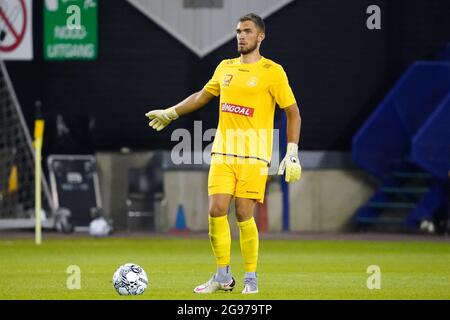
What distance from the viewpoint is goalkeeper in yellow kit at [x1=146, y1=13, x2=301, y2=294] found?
35.6 feet

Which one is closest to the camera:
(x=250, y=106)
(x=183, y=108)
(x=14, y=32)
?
(x=250, y=106)

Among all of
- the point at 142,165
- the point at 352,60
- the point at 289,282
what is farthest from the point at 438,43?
the point at 289,282

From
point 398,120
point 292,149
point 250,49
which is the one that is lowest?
point 398,120

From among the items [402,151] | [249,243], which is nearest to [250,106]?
[249,243]

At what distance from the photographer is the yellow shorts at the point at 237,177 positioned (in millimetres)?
10875

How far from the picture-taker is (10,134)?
23.7 metres

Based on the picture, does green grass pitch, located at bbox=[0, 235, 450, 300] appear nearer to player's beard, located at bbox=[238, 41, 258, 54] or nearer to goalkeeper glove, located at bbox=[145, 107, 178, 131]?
goalkeeper glove, located at bbox=[145, 107, 178, 131]

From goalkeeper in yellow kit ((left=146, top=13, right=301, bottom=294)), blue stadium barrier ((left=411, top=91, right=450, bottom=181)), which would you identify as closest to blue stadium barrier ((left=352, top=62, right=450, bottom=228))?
blue stadium barrier ((left=411, top=91, right=450, bottom=181))

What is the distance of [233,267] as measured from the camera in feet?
48.7

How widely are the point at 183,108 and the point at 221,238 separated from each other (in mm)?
1283

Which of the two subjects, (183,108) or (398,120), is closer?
(183,108)

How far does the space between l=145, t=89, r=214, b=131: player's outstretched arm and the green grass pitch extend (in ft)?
5.03

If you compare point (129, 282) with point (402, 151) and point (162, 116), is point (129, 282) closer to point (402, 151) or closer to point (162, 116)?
point (162, 116)

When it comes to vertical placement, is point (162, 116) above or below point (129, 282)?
above
